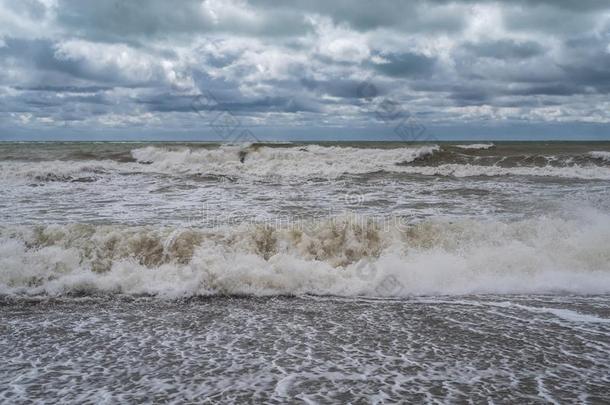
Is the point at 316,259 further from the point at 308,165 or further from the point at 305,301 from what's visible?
the point at 308,165

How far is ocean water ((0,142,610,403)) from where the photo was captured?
16.1 ft

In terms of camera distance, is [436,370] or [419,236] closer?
[436,370]

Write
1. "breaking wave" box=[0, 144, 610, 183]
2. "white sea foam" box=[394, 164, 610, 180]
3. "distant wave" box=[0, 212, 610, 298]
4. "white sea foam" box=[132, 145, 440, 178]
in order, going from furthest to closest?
1. "white sea foam" box=[132, 145, 440, 178]
2. "breaking wave" box=[0, 144, 610, 183]
3. "white sea foam" box=[394, 164, 610, 180]
4. "distant wave" box=[0, 212, 610, 298]

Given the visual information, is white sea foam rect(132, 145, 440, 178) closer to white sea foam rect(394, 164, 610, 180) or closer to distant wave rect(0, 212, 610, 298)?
white sea foam rect(394, 164, 610, 180)

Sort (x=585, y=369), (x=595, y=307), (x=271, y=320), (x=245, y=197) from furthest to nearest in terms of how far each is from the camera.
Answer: (x=245, y=197), (x=595, y=307), (x=271, y=320), (x=585, y=369)

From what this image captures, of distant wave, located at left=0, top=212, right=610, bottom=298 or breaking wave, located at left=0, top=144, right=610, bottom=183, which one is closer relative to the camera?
distant wave, located at left=0, top=212, right=610, bottom=298

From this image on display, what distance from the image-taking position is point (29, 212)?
1412cm

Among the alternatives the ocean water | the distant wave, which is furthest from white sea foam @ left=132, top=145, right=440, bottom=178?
the distant wave

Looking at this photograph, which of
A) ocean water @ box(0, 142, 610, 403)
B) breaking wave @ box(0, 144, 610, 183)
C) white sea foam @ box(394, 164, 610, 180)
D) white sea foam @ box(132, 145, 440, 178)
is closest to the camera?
ocean water @ box(0, 142, 610, 403)

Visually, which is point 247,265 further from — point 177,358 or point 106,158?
point 106,158

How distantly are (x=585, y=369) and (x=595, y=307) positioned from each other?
106 inches

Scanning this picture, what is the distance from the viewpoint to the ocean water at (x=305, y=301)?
193 inches

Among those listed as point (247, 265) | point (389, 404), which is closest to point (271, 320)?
point (247, 265)

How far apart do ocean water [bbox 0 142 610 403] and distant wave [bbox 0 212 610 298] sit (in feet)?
0.13
